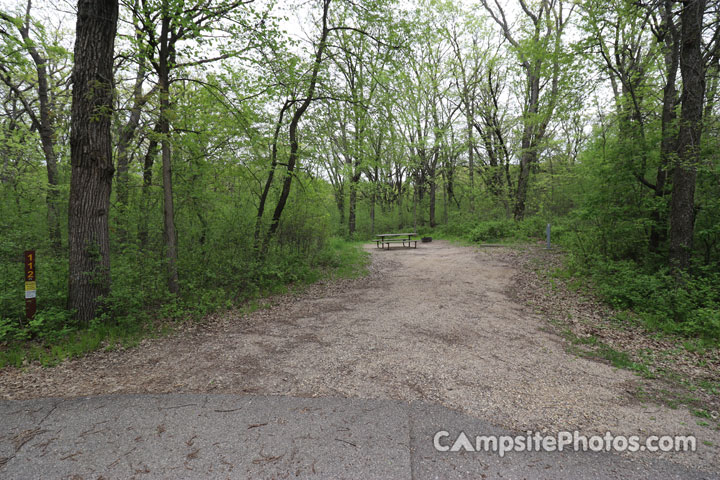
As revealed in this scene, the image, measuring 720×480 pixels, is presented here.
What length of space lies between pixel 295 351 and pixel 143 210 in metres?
4.62

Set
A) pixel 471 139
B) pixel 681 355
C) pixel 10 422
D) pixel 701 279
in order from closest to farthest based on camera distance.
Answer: pixel 10 422 → pixel 681 355 → pixel 701 279 → pixel 471 139

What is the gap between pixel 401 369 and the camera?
141 inches

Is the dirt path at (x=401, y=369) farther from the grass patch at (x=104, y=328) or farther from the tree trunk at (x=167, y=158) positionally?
the tree trunk at (x=167, y=158)

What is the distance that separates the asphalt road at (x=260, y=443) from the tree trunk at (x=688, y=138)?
5.10 metres

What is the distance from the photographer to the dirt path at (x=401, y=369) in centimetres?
276

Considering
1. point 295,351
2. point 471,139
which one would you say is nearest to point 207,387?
point 295,351

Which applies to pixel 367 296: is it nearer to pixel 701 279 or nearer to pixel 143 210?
pixel 143 210

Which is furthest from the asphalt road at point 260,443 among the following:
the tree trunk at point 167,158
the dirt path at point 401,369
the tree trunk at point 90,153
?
the tree trunk at point 167,158

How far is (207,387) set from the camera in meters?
3.21

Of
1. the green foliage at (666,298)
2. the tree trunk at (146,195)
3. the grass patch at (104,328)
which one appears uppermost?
the tree trunk at (146,195)

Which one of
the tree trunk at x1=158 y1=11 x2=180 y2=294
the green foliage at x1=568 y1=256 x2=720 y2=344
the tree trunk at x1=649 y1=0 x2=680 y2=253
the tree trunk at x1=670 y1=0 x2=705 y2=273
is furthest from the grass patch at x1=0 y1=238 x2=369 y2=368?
the tree trunk at x1=649 y1=0 x2=680 y2=253

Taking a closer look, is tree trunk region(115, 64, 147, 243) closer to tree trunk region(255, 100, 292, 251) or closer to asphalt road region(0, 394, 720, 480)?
tree trunk region(255, 100, 292, 251)

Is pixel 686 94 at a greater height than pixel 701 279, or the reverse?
pixel 686 94

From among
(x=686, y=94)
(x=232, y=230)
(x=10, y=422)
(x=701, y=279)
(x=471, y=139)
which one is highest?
(x=471, y=139)
